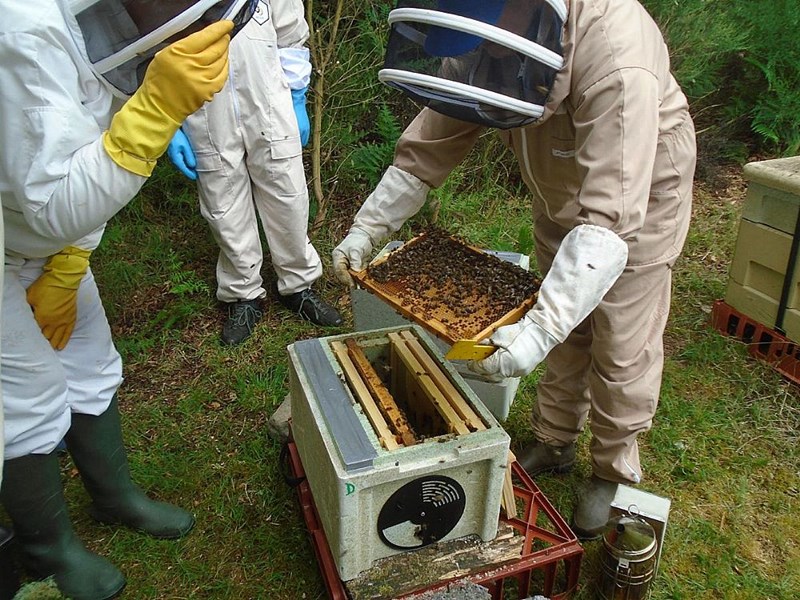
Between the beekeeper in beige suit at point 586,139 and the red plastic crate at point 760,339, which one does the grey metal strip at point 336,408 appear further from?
the red plastic crate at point 760,339

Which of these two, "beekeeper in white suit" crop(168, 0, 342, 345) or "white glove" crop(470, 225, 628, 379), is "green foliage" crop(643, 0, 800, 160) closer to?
"beekeeper in white suit" crop(168, 0, 342, 345)

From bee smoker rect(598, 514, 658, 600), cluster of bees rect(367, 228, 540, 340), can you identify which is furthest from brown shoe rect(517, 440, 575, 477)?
cluster of bees rect(367, 228, 540, 340)

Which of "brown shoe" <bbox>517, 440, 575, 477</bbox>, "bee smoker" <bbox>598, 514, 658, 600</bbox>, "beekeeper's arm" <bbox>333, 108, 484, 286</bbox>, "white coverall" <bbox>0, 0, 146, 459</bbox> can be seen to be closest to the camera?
"white coverall" <bbox>0, 0, 146, 459</bbox>

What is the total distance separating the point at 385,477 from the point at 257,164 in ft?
7.51

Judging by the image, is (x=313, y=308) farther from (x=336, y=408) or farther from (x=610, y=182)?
(x=610, y=182)

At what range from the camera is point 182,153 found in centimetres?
341

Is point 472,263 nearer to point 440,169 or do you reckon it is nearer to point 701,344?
point 440,169

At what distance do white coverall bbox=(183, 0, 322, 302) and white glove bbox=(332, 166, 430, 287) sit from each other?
121cm

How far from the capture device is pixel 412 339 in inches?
96.7

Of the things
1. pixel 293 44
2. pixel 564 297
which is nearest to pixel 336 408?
pixel 564 297

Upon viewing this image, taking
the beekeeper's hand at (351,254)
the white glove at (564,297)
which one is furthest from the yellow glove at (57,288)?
the white glove at (564,297)

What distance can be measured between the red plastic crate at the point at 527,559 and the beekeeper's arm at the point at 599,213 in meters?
0.68

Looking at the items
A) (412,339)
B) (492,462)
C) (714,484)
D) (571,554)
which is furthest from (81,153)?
(714,484)

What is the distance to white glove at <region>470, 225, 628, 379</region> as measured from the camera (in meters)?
1.83
